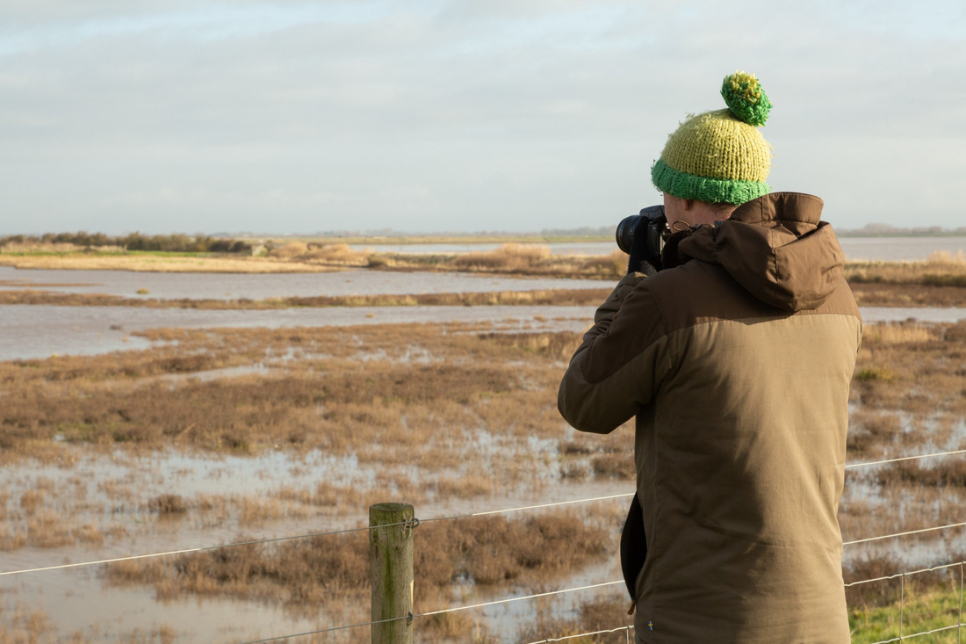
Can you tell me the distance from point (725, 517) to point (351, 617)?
200 inches

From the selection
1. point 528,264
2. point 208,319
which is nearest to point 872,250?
point 528,264

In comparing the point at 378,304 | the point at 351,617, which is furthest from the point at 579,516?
the point at 378,304

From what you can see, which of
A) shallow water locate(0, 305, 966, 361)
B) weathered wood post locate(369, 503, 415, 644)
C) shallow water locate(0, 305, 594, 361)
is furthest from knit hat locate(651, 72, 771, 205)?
shallow water locate(0, 305, 966, 361)

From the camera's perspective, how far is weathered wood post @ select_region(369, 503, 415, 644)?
8.93 ft

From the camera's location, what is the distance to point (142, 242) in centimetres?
12056

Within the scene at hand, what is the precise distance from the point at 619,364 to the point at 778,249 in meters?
0.38

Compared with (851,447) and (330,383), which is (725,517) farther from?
(330,383)

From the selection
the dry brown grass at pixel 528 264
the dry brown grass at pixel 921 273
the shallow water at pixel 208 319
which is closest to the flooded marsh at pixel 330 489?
the shallow water at pixel 208 319

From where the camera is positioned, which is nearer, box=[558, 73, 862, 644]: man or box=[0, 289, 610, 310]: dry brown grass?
box=[558, 73, 862, 644]: man

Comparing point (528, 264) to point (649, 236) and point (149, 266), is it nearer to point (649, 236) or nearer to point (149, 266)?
point (149, 266)

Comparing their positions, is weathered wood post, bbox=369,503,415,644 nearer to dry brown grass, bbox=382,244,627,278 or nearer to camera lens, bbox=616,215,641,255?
camera lens, bbox=616,215,641,255

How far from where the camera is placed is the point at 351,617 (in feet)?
20.1

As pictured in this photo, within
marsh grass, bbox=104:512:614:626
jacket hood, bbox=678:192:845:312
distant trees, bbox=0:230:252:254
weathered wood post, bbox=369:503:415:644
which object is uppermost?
distant trees, bbox=0:230:252:254

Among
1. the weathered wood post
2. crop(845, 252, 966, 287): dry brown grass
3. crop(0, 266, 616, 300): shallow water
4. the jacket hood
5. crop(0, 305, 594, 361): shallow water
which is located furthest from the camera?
crop(0, 266, 616, 300): shallow water
